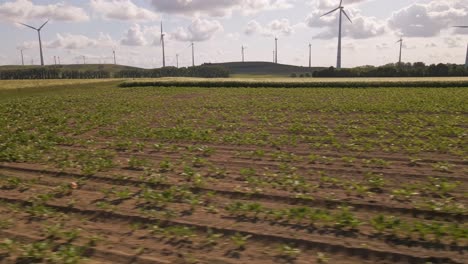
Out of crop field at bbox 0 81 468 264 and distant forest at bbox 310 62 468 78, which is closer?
crop field at bbox 0 81 468 264

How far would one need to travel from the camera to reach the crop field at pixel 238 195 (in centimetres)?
590

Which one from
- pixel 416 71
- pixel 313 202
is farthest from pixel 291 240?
pixel 416 71

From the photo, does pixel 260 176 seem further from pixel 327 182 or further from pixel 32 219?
pixel 32 219

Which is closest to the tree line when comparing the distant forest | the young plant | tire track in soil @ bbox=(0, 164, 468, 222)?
the distant forest

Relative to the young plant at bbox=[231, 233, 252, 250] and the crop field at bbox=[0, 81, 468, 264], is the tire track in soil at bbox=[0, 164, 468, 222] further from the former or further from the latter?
the young plant at bbox=[231, 233, 252, 250]

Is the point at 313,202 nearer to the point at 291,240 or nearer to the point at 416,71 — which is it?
the point at 291,240

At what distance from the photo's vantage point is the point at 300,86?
49.2m

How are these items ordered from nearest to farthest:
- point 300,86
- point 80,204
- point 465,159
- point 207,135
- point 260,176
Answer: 1. point 80,204
2. point 260,176
3. point 465,159
4. point 207,135
5. point 300,86

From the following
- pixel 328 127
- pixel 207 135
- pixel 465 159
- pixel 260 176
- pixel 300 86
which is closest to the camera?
pixel 260 176

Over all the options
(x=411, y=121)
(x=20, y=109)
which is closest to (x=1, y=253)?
(x=411, y=121)

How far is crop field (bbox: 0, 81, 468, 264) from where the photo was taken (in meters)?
5.90

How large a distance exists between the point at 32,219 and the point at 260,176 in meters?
5.65

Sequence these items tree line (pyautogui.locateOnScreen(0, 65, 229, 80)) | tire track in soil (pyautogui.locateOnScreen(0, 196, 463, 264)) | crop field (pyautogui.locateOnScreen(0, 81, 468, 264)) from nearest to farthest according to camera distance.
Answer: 1. tire track in soil (pyautogui.locateOnScreen(0, 196, 463, 264))
2. crop field (pyautogui.locateOnScreen(0, 81, 468, 264))
3. tree line (pyautogui.locateOnScreen(0, 65, 229, 80))

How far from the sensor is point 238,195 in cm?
Answer: 827
